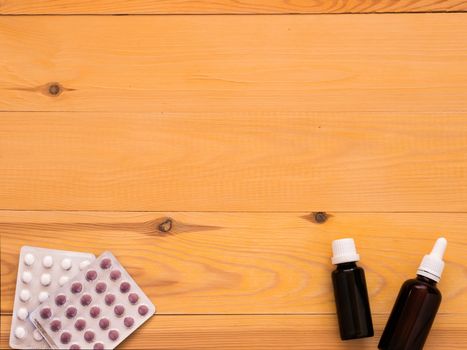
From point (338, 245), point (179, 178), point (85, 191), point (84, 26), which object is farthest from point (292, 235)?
point (84, 26)

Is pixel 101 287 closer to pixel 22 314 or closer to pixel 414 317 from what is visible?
pixel 22 314

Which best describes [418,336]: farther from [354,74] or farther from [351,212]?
[354,74]

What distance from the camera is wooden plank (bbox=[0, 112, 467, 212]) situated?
96 centimetres

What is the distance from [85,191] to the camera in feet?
3.16

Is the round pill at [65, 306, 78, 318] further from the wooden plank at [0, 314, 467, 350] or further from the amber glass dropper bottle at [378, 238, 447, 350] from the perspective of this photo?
the amber glass dropper bottle at [378, 238, 447, 350]

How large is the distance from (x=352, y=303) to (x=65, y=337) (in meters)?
0.39

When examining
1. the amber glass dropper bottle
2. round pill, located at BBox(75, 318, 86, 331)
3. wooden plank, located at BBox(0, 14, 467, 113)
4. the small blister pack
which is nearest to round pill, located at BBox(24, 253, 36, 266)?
the small blister pack

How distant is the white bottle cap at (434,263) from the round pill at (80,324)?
0.46m

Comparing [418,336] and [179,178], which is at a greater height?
[179,178]

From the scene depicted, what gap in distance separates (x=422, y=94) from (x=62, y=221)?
0.55 meters

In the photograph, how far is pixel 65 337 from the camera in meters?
0.92

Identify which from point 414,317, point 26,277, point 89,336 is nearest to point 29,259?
point 26,277

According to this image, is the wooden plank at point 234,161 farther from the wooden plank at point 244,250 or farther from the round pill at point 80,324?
the round pill at point 80,324

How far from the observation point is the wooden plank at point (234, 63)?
0.98m
